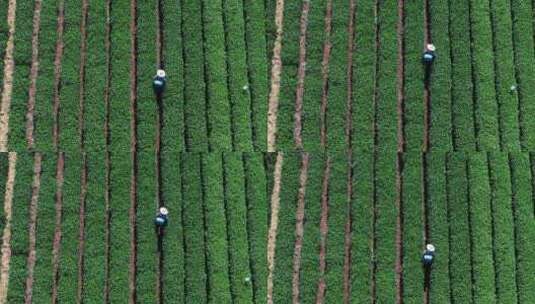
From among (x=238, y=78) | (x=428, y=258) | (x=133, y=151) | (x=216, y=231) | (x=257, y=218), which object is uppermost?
(x=238, y=78)

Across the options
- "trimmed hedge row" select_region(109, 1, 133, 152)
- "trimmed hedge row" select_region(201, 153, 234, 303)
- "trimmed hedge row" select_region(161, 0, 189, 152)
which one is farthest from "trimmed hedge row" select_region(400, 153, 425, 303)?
"trimmed hedge row" select_region(109, 1, 133, 152)

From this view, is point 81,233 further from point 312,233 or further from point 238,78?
point 312,233

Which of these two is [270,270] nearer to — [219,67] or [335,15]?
[219,67]

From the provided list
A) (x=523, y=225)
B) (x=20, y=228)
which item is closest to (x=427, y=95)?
(x=523, y=225)

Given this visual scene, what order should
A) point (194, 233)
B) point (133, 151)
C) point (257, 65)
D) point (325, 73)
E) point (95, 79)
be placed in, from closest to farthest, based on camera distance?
point (194, 233), point (133, 151), point (95, 79), point (257, 65), point (325, 73)

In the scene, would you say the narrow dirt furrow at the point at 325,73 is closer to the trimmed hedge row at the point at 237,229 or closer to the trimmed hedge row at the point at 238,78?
the trimmed hedge row at the point at 238,78

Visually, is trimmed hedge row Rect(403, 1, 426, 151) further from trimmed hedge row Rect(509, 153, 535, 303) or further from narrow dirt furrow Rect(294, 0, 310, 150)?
narrow dirt furrow Rect(294, 0, 310, 150)
